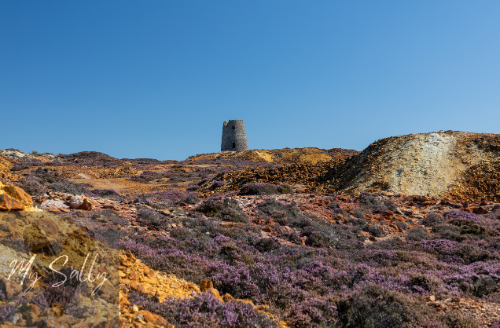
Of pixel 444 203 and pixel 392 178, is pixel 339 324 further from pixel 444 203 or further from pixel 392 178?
pixel 392 178

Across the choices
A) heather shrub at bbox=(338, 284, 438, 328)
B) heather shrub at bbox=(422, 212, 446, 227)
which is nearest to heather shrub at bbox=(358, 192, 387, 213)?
heather shrub at bbox=(422, 212, 446, 227)

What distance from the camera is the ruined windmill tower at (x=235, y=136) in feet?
206

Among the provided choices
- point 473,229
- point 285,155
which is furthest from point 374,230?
point 285,155

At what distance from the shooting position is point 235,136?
207 ft

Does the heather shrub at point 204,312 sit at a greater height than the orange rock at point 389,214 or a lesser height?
lesser

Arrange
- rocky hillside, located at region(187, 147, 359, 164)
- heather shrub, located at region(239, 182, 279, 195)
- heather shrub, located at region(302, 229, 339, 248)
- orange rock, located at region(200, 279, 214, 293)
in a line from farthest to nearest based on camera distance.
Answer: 1. rocky hillside, located at region(187, 147, 359, 164)
2. heather shrub, located at region(239, 182, 279, 195)
3. heather shrub, located at region(302, 229, 339, 248)
4. orange rock, located at region(200, 279, 214, 293)

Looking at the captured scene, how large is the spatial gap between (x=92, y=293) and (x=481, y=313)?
20.7 ft

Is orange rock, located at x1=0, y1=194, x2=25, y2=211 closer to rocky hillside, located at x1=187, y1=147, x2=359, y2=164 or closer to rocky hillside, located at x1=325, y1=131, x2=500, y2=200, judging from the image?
rocky hillside, located at x1=325, y1=131, x2=500, y2=200

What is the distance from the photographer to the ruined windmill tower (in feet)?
206

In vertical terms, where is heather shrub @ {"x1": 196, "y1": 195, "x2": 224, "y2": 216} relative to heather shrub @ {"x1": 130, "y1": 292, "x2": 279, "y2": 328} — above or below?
above

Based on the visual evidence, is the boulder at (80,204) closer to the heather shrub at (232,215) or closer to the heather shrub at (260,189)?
the heather shrub at (232,215)

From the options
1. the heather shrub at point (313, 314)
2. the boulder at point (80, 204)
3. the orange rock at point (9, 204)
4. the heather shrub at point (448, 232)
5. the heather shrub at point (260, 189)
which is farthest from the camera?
the heather shrub at point (260, 189)

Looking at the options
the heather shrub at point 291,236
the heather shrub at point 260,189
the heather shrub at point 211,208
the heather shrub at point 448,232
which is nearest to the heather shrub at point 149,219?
the heather shrub at point 211,208

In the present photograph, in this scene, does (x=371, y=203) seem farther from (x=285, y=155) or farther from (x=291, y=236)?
(x=285, y=155)
